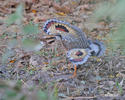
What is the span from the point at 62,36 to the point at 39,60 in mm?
546

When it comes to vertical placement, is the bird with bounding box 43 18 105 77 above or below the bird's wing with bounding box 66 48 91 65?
above

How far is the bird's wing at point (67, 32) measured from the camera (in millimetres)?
2998

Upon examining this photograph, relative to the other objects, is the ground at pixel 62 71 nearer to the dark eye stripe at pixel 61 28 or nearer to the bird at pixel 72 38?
A: the bird at pixel 72 38

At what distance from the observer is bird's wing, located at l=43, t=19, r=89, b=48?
9.84 ft

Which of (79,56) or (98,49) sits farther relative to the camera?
(98,49)

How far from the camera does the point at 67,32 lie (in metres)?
3.08

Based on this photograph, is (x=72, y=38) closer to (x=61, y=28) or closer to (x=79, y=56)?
(x=61, y=28)

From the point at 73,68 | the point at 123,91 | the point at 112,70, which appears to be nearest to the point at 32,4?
the point at 73,68

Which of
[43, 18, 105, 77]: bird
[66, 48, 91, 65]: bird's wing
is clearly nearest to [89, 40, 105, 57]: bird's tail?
[43, 18, 105, 77]: bird

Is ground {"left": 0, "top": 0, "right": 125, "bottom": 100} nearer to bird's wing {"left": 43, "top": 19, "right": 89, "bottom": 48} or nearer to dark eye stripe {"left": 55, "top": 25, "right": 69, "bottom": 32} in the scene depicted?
bird's wing {"left": 43, "top": 19, "right": 89, "bottom": 48}

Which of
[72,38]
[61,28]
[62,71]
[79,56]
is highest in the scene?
[61,28]

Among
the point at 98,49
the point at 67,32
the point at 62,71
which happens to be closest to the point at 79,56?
the point at 98,49

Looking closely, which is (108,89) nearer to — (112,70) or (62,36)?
(112,70)

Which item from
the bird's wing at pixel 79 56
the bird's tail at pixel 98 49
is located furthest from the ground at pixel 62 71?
the bird's wing at pixel 79 56
